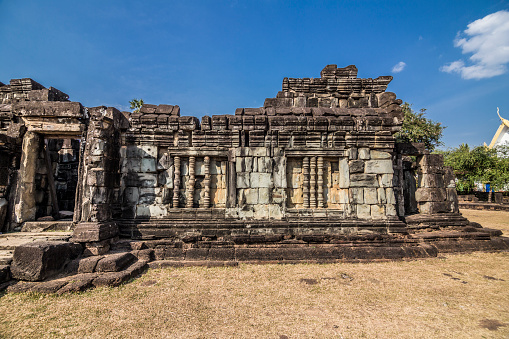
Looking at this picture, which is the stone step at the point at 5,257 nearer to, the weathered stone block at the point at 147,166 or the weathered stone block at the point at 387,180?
the weathered stone block at the point at 147,166

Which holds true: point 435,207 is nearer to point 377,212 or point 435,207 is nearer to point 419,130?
point 377,212

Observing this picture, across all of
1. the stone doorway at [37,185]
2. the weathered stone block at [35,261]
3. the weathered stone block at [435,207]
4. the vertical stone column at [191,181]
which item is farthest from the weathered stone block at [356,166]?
the stone doorway at [37,185]

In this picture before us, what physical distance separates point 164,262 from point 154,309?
1860mm

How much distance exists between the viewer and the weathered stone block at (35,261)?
4.21 metres

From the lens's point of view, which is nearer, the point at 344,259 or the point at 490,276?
the point at 490,276

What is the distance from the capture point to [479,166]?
2434cm

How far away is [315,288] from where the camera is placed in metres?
4.34

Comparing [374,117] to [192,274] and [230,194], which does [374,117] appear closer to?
[230,194]

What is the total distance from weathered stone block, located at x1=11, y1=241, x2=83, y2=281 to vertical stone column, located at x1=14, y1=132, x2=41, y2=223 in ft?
9.68

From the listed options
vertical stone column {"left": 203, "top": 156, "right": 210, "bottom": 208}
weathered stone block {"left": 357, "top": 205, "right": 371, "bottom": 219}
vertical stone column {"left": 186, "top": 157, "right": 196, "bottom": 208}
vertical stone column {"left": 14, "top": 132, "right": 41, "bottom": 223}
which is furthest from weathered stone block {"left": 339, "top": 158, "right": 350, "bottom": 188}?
vertical stone column {"left": 14, "top": 132, "right": 41, "bottom": 223}

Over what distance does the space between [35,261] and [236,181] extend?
13.8 feet

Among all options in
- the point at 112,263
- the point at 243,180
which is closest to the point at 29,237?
the point at 112,263

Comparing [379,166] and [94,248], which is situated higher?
[379,166]

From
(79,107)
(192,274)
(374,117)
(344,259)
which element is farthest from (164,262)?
(374,117)
